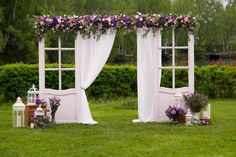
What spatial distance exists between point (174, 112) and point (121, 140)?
87.6 inches

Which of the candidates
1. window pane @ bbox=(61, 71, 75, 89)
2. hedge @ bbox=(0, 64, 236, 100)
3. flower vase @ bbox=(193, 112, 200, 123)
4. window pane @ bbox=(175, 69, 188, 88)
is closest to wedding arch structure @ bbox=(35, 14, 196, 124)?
flower vase @ bbox=(193, 112, 200, 123)

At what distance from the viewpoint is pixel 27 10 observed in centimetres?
2706

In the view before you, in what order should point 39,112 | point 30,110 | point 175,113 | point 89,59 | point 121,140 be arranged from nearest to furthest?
point 121,140, point 39,112, point 30,110, point 175,113, point 89,59

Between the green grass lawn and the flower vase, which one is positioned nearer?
the green grass lawn

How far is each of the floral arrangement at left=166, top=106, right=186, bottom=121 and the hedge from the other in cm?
590

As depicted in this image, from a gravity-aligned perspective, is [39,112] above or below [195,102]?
below

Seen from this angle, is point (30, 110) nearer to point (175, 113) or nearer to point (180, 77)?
point (175, 113)

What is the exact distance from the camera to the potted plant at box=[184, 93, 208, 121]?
9688 mm

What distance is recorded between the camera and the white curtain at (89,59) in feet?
32.7

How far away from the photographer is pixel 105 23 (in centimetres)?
993

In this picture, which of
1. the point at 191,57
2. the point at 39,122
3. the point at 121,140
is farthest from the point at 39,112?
the point at 191,57

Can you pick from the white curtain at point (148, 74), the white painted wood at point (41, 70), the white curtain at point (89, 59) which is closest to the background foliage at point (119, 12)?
the white curtain at point (148, 74)

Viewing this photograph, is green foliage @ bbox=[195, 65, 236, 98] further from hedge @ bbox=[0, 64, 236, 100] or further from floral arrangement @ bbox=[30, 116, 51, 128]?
floral arrangement @ bbox=[30, 116, 51, 128]

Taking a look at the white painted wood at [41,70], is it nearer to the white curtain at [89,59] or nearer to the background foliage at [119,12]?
the white curtain at [89,59]
